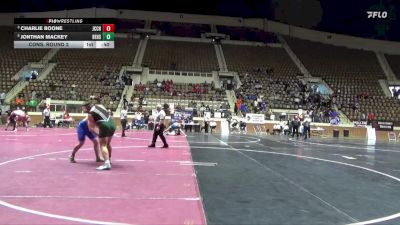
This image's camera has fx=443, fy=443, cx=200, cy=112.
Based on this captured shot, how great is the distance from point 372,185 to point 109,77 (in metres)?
32.0

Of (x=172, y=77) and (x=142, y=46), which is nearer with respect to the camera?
(x=172, y=77)

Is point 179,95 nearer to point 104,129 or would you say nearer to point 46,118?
point 46,118

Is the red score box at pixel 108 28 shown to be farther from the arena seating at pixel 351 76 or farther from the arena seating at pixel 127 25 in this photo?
the arena seating at pixel 127 25

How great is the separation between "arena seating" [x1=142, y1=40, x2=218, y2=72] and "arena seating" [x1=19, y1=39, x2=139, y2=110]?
6.32 feet

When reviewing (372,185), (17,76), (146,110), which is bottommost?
(372,185)

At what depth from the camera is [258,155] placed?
1430 cm

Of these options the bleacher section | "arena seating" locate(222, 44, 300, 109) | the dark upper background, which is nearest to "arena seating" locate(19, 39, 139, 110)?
the dark upper background

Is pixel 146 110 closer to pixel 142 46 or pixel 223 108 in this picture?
pixel 223 108

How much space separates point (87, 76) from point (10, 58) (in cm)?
851

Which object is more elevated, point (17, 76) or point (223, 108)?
point (17, 76)

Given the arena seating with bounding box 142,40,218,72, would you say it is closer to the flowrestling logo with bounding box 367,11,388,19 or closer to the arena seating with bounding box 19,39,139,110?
the arena seating with bounding box 19,39,139,110

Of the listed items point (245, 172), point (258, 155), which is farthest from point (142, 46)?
point (245, 172)

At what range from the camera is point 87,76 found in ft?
125

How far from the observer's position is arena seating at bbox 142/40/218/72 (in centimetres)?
4241
